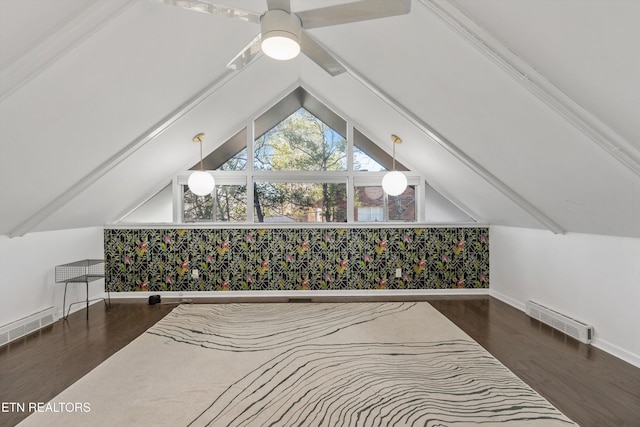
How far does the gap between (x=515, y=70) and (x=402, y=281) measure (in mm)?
3236

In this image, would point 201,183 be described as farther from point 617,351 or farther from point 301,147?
point 617,351

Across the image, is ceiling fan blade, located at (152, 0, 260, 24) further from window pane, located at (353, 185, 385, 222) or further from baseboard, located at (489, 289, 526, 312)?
baseboard, located at (489, 289, 526, 312)

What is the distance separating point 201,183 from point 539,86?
385cm

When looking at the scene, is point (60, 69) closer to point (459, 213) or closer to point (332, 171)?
point (332, 171)

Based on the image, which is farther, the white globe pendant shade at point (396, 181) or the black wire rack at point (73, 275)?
the white globe pendant shade at point (396, 181)

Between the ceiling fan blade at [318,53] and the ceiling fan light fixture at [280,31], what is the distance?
20cm

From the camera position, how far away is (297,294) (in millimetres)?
4430

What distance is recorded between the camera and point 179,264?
14.4 feet

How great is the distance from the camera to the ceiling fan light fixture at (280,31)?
5.11 feet

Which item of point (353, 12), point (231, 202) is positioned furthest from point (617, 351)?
point (231, 202)

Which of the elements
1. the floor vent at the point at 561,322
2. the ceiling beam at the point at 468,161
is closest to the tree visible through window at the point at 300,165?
the ceiling beam at the point at 468,161

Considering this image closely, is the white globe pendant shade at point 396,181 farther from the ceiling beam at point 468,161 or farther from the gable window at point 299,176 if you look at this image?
the ceiling beam at point 468,161

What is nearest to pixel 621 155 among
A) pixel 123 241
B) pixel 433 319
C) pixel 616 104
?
pixel 616 104

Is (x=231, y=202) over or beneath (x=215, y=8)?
beneath
